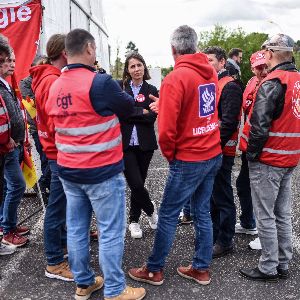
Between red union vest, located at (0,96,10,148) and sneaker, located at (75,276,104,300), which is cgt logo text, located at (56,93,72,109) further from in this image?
sneaker, located at (75,276,104,300)

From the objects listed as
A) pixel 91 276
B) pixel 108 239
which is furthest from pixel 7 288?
pixel 108 239

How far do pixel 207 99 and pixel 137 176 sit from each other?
51.7 inches

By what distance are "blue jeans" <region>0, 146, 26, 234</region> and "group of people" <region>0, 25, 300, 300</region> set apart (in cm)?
29

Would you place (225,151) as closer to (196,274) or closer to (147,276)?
(196,274)

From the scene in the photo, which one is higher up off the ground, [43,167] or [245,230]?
[43,167]

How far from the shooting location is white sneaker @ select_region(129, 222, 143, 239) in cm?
408

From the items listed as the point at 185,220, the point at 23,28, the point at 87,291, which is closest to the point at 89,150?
the point at 87,291

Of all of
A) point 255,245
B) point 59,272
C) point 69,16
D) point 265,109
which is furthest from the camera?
point 69,16

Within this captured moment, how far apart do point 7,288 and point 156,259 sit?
123cm

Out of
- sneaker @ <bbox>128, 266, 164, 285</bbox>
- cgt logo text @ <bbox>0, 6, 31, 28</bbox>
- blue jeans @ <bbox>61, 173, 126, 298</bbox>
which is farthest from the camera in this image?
cgt logo text @ <bbox>0, 6, 31, 28</bbox>

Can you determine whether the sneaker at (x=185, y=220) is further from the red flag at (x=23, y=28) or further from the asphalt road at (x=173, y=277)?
the red flag at (x=23, y=28)

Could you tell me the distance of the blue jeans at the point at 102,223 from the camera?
2.68 m

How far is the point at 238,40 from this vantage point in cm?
3644

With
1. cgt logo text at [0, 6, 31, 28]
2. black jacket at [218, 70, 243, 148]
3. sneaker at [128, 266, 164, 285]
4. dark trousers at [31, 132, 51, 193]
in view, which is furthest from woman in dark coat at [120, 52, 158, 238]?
cgt logo text at [0, 6, 31, 28]
